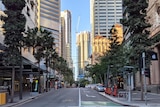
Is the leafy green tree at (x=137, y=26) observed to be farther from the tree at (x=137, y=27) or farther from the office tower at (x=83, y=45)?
the office tower at (x=83, y=45)

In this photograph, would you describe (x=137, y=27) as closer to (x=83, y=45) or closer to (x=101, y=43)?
(x=101, y=43)

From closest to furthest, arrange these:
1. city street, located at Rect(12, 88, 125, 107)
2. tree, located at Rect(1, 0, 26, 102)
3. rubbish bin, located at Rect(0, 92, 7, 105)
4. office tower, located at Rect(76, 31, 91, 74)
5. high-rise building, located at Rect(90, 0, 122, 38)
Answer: city street, located at Rect(12, 88, 125, 107), rubbish bin, located at Rect(0, 92, 7, 105), tree, located at Rect(1, 0, 26, 102), high-rise building, located at Rect(90, 0, 122, 38), office tower, located at Rect(76, 31, 91, 74)

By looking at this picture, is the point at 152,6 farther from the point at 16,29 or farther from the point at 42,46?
the point at 16,29

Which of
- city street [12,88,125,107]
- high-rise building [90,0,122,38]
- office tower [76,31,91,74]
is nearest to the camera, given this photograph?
city street [12,88,125,107]

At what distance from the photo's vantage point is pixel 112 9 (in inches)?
4505

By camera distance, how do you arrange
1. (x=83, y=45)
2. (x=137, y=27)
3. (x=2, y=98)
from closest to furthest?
1. (x=2, y=98)
2. (x=137, y=27)
3. (x=83, y=45)

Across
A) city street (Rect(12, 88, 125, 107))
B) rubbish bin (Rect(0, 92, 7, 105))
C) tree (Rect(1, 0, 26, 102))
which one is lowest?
city street (Rect(12, 88, 125, 107))

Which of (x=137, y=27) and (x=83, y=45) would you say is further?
(x=83, y=45)

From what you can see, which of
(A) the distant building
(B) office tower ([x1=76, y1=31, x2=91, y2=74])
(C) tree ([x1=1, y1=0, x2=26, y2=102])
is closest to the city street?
(C) tree ([x1=1, y1=0, x2=26, y2=102])

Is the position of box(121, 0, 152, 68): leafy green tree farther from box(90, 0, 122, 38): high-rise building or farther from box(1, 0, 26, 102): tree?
box(90, 0, 122, 38): high-rise building

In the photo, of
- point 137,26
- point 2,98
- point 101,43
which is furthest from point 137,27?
point 101,43

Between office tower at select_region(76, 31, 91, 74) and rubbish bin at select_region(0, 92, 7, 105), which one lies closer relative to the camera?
rubbish bin at select_region(0, 92, 7, 105)

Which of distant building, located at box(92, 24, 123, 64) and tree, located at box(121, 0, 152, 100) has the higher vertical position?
distant building, located at box(92, 24, 123, 64)

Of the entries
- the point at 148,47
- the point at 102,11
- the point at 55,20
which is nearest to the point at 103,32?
the point at 102,11
